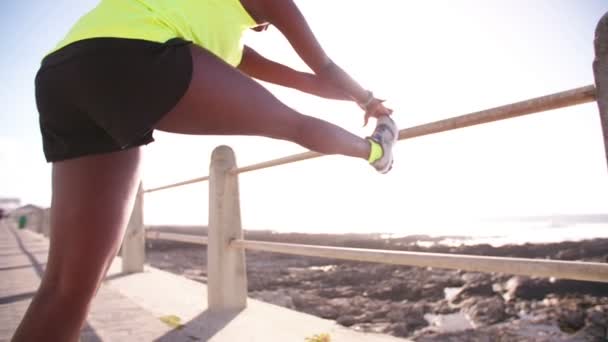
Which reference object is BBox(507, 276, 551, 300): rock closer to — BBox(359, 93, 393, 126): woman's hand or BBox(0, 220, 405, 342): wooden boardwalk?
BBox(0, 220, 405, 342): wooden boardwalk

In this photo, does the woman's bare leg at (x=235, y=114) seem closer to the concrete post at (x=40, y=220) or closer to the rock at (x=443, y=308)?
the rock at (x=443, y=308)

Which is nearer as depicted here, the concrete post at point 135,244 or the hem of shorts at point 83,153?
the hem of shorts at point 83,153

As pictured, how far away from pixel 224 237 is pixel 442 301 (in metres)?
7.03

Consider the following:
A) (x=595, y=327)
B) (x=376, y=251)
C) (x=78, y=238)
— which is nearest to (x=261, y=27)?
(x=78, y=238)

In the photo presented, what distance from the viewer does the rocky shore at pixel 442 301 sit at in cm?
521

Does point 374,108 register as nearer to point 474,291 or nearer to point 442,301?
point 442,301

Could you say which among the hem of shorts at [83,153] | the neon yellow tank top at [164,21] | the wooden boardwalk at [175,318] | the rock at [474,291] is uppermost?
the neon yellow tank top at [164,21]

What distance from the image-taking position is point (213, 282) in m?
2.52

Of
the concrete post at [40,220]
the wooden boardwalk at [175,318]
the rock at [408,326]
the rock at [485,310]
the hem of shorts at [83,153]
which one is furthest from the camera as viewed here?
the concrete post at [40,220]

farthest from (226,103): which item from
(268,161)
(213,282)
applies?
(213,282)

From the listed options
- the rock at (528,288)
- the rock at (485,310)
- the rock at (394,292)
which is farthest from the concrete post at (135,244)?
the rock at (528,288)

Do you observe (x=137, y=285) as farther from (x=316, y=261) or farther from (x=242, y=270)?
(x=316, y=261)

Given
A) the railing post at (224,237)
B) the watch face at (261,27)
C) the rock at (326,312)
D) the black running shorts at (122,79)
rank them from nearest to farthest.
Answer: the black running shorts at (122,79) → the watch face at (261,27) → the railing post at (224,237) → the rock at (326,312)

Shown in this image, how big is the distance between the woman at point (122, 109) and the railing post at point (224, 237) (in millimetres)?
1556
